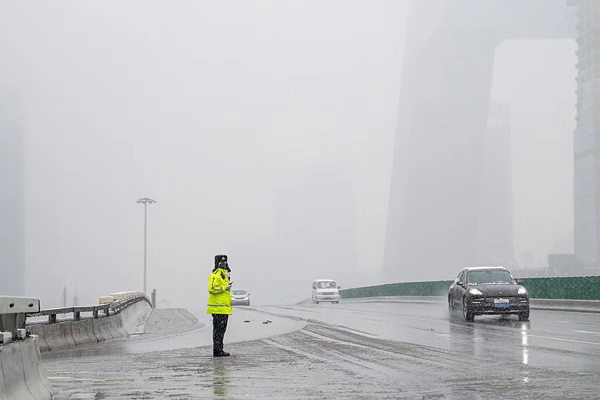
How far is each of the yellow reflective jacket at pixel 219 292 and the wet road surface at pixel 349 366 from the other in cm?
87

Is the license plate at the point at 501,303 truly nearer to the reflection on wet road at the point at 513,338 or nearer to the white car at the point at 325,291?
the reflection on wet road at the point at 513,338

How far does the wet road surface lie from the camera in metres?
9.62

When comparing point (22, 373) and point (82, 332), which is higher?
point (22, 373)

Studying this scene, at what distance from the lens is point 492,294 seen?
83.6ft

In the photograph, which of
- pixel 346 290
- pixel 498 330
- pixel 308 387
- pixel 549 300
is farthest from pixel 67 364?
pixel 346 290

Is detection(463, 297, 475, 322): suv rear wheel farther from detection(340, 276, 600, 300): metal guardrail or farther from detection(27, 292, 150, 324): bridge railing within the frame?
detection(27, 292, 150, 324): bridge railing

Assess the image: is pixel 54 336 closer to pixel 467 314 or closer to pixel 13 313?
pixel 13 313

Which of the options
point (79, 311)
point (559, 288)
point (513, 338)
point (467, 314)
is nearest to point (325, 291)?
point (559, 288)

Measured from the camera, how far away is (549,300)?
3741 centimetres

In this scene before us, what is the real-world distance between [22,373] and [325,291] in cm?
5696

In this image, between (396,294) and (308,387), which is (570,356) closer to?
(308,387)

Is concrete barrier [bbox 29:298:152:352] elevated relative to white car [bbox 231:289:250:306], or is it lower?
elevated

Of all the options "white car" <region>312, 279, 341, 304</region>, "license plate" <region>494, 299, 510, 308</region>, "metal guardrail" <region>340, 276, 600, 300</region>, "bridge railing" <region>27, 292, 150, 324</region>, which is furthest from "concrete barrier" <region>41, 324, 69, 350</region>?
"white car" <region>312, 279, 341, 304</region>

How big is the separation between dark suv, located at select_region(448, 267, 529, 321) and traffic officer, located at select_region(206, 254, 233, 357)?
39.5 feet
